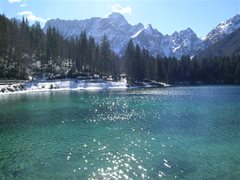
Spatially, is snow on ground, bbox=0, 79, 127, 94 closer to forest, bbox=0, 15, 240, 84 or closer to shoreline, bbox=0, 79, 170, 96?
shoreline, bbox=0, 79, 170, 96

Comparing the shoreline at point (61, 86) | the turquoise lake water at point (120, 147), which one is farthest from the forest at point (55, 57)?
the turquoise lake water at point (120, 147)

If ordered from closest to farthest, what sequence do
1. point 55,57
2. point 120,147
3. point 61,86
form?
point 120,147, point 61,86, point 55,57

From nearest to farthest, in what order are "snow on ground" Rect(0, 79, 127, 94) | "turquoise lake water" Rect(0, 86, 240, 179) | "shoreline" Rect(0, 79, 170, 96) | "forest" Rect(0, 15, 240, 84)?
"turquoise lake water" Rect(0, 86, 240, 179)
"shoreline" Rect(0, 79, 170, 96)
"snow on ground" Rect(0, 79, 127, 94)
"forest" Rect(0, 15, 240, 84)

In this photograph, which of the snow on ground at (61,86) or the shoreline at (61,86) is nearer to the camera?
the shoreline at (61,86)

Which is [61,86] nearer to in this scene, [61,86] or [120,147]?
[61,86]

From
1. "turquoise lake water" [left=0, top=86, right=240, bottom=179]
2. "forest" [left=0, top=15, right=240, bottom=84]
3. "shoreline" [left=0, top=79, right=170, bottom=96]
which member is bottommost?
"turquoise lake water" [left=0, top=86, right=240, bottom=179]

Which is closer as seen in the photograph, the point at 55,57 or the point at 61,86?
the point at 61,86

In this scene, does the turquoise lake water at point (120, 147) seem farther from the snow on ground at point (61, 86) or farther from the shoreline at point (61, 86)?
the snow on ground at point (61, 86)

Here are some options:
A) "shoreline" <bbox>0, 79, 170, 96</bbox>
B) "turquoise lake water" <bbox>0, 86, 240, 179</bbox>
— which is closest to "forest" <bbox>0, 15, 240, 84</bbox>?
"shoreline" <bbox>0, 79, 170, 96</bbox>

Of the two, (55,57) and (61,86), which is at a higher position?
(55,57)

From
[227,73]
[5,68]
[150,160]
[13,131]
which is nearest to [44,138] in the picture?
[13,131]

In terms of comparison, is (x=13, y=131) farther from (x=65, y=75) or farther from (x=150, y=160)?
(x=65, y=75)

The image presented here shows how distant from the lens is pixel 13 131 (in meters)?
35.2

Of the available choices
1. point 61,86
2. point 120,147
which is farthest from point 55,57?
point 120,147
